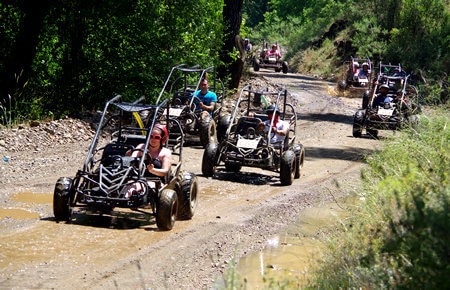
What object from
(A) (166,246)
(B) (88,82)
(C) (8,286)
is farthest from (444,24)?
(C) (8,286)

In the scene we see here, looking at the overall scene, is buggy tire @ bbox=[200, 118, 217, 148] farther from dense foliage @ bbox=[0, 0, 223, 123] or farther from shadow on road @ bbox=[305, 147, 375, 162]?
dense foliage @ bbox=[0, 0, 223, 123]

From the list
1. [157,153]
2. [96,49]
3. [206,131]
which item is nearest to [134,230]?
[157,153]

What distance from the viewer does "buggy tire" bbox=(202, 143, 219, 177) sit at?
1030cm

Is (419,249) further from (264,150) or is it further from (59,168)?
Answer: (59,168)

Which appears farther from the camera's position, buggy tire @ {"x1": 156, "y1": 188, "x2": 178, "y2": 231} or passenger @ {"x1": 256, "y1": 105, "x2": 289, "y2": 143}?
passenger @ {"x1": 256, "y1": 105, "x2": 289, "y2": 143}

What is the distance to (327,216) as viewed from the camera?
8227 millimetres

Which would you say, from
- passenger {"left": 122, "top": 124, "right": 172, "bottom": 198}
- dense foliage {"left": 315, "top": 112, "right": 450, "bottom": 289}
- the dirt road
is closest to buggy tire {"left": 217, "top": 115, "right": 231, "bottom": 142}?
the dirt road

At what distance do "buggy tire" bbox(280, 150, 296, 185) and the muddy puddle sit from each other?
189 cm

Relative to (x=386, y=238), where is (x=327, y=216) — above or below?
below

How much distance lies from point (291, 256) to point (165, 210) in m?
1.55

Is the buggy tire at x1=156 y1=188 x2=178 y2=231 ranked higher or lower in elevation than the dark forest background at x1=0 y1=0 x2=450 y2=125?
lower

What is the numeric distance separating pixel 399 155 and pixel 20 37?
358 inches

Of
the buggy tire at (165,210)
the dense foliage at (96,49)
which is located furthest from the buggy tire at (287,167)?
the dense foliage at (96,49)

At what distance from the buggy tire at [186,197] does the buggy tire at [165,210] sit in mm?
528
